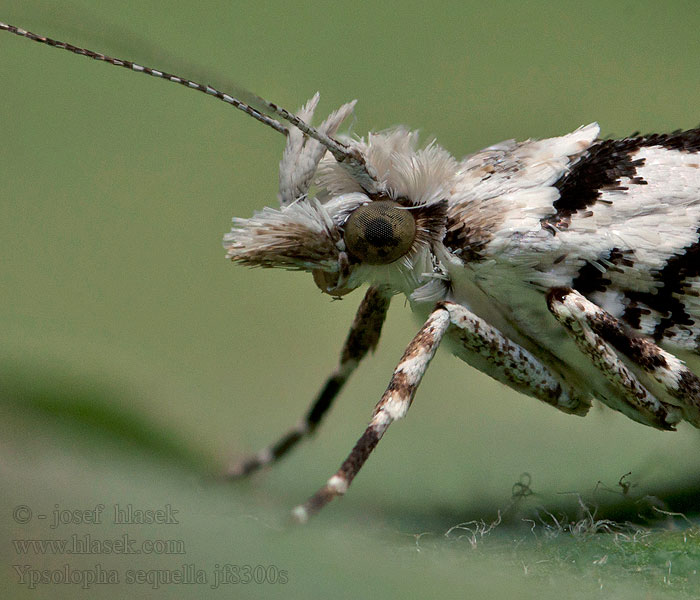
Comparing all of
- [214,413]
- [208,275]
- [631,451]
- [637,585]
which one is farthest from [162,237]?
[637,585]

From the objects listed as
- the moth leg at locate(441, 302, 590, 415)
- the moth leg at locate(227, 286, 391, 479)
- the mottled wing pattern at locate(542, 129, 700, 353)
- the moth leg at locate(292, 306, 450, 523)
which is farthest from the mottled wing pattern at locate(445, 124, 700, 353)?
the moth leg at locate(227, 286, 391, 479)

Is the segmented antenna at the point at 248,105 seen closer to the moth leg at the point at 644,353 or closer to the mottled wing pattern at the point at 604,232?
the mottled wing pattern at the point at 604,232

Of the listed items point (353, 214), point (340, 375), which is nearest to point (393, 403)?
point (353, 214)

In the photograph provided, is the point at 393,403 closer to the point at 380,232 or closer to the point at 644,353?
the point at 380,232

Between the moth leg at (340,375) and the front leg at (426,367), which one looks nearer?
the front leg at (426,367)

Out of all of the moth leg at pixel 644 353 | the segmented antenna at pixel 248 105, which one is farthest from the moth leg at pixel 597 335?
the segmented antenna at pixel 248 105

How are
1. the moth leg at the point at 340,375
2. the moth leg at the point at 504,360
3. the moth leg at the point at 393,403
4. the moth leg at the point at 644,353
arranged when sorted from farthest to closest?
1. the moth leg at the point at 340,375
2. the moth leg at the point at 504,360
3. the moth leg at the point at 644,353
4. the moth leg at the point at 393,403

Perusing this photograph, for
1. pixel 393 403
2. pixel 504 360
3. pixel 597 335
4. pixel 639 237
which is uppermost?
pixel 639 237
